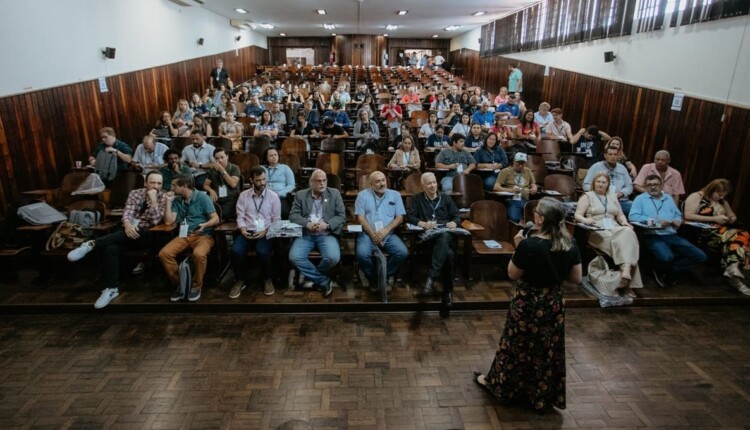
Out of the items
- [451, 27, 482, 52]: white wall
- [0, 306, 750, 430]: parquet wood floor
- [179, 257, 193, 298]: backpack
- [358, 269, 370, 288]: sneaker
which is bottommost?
[0, 306, 750, 430]: parquet wood floor

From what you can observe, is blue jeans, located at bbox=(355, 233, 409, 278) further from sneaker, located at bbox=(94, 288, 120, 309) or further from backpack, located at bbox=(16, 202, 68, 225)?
backpack, located at bbox=(16, 202, 68, 225)

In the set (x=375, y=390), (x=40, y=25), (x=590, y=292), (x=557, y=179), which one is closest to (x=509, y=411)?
(x=375, y=390)

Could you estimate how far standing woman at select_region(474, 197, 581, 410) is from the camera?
82.7 inches

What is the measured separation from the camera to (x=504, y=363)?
2418 mm

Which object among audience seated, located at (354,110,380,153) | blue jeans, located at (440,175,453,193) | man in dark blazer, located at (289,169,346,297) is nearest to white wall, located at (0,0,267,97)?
man in dark blazer, located at (289,169,346,297)

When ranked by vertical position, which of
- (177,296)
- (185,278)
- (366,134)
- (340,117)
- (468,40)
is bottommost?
(177,296)

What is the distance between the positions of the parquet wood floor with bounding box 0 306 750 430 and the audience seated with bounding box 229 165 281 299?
1.44ft

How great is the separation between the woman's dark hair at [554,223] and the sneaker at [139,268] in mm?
3729

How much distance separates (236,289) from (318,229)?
88 cm

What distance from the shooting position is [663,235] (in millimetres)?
3961

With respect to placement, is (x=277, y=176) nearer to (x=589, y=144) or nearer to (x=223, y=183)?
(x=223, y=183)

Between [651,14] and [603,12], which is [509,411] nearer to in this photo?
[651,14]

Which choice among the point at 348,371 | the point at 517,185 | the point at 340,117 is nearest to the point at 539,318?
the point at 348,371

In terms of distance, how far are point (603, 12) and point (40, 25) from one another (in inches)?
333
